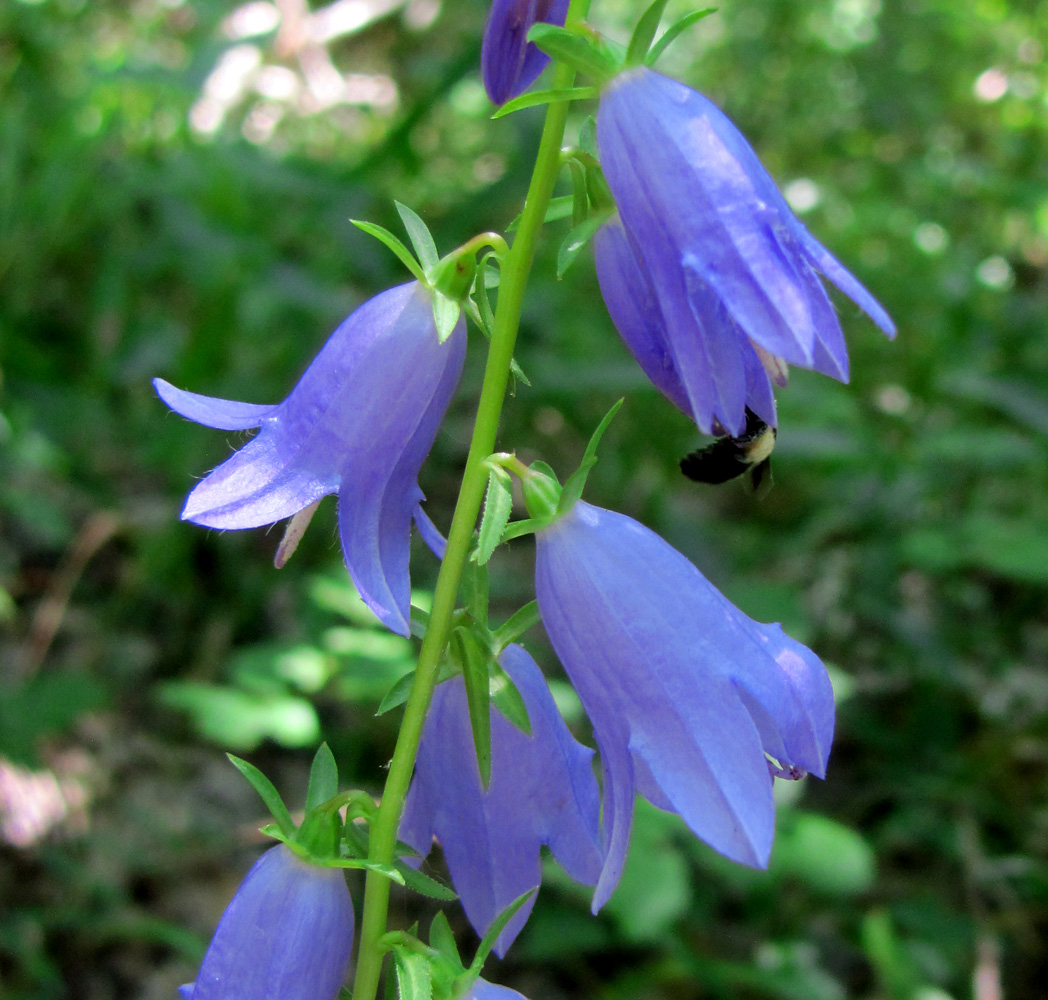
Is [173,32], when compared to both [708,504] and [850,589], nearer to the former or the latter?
[708,504]

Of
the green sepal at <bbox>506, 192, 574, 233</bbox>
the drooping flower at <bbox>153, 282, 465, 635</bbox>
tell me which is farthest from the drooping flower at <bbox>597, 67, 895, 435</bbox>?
the drooping flower at <bbox>153, 282, 465, 635</bbox>

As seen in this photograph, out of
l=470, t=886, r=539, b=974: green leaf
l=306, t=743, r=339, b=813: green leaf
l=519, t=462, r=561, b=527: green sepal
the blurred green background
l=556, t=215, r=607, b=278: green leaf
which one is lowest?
the blurred green background

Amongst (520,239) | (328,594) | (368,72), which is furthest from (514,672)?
(368,72)

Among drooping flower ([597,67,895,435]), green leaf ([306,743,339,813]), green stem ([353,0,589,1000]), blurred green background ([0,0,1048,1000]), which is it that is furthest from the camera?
blurred green background ([0,0,1048,1000])

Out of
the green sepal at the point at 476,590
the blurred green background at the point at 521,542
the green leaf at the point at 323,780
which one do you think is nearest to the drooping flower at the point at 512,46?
the green sepal at the point at 476,590

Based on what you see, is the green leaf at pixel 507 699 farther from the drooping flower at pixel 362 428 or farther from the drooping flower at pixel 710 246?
the drooping flower at pixel 710 246

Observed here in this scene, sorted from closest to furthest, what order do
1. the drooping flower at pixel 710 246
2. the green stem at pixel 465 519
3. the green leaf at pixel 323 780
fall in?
the drooping flower at pixel 710 246, the green stem at pixel 465 519, the green leaf at pixel 323 780

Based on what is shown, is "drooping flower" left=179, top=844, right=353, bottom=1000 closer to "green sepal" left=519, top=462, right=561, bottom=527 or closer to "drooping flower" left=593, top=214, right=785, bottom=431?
"green sepal" left=519, top=462, right=561, bottom=527

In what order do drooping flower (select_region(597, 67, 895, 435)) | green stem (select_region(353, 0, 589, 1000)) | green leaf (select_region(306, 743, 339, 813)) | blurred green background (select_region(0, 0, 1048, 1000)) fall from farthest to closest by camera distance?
1. blurred green background (select_region(0, 0, 1048, 1000))
2. green leaf (select_region(306, 743, 339, 813))
3. green stem (select_region(353, 0, 589, 1000))
4. drooping flower (select_region(597, 67, 895, 435))
